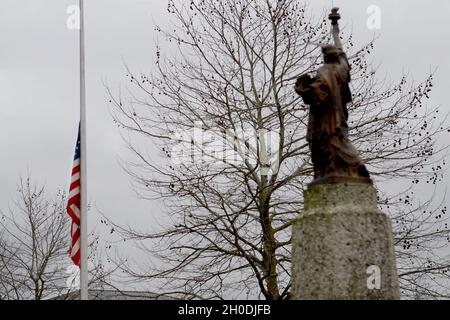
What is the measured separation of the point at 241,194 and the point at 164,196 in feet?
4.98

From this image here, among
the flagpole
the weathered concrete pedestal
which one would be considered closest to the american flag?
the flagpole

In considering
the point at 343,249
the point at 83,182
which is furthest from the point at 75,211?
the point at 343,249

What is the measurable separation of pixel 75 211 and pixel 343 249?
6121 millimetres

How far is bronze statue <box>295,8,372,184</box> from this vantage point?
720cm

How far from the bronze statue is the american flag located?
5490 mm

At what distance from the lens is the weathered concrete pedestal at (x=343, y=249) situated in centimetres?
671

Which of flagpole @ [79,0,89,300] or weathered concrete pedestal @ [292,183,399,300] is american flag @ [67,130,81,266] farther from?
weathered concrete pedestal @ [292,183,399,300]

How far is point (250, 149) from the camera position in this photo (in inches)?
532

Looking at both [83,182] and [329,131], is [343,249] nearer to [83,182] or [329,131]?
[329,131]

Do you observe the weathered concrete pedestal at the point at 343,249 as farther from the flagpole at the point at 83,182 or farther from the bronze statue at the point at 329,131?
the flagpole at the point at 83,182

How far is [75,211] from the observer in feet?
38.3
